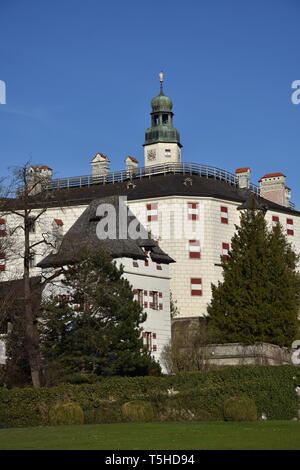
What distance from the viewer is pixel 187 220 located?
94.4 metres

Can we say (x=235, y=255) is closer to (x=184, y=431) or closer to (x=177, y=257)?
(x=177, y=257)

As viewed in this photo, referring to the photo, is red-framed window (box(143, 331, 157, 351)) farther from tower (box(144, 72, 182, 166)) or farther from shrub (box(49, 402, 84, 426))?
tower (box(144, 72, 182, 166))

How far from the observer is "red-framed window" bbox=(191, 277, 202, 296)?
3610 inches

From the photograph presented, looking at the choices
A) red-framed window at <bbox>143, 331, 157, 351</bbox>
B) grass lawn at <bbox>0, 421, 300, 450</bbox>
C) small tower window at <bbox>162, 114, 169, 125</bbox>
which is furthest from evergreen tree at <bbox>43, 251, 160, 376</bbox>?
small tower window at <bbox>162, 114, 169, 125</bbox>

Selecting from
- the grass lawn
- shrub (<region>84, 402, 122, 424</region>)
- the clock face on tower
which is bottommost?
the grass lawn

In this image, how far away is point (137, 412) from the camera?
45.9 m

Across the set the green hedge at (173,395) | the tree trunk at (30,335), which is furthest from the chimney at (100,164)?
the green hedge at (173,395)

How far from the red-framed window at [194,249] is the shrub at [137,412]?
47.2m

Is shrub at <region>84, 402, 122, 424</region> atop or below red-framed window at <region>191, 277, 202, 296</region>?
below

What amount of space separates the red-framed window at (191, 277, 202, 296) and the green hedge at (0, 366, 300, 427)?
4220cm

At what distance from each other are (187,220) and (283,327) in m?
26.2

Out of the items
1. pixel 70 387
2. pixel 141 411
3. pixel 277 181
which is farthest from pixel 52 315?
pixel 277 181

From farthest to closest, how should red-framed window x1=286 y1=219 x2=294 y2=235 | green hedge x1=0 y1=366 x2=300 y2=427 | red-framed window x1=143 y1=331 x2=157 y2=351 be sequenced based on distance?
red-framed window x1=286 y1=219 x2=294 y2=235
red-framed window x1=143 y1=331 x2=157 y2=351
green hedge x1=0 y1=366 x2=300 y2=427

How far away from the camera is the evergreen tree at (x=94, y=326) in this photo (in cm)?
5675
